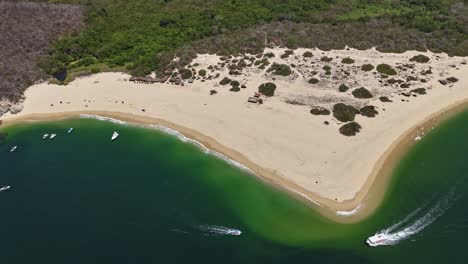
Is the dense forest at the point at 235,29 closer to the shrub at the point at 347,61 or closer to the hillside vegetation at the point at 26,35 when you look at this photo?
the hillside vegetation at the point at 26,35

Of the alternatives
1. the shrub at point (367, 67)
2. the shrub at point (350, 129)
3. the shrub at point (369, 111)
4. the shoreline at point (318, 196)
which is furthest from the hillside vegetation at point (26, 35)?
the shrub at point (367, 67)

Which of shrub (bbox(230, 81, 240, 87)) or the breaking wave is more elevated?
shrub (bbox(230, 81, 240, 87))

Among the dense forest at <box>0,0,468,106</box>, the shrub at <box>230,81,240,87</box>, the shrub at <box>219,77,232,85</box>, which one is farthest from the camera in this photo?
the dense forest at <box>0,0,468,106</box>

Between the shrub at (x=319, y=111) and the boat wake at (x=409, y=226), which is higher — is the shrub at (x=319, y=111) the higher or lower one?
the higher one

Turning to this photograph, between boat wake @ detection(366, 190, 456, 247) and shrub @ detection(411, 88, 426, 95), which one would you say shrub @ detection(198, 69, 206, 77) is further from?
boat wake @ detection(366, 190, 456, 247)

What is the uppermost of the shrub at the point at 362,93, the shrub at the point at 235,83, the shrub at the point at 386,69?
the shrub at the point at 386,69

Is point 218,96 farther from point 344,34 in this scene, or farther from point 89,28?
point 89,28

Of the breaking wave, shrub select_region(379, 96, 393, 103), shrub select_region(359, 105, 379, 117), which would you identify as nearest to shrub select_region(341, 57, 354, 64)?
shrub select_region(379, 96, 393, 103)
